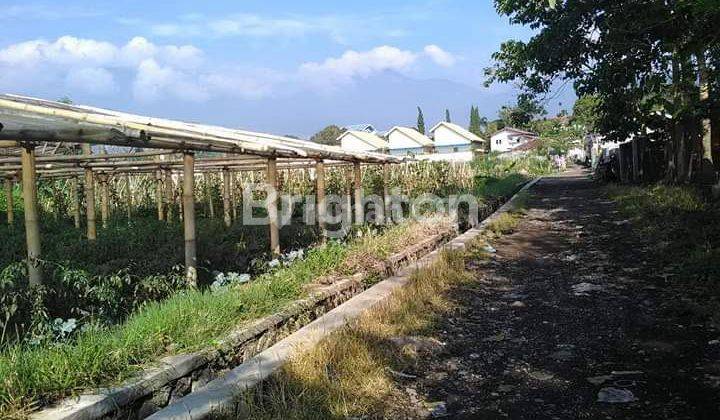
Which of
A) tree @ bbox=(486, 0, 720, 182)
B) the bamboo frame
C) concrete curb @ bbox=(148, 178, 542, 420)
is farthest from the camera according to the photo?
tree @ bbox=(486, 0, 720, 182)

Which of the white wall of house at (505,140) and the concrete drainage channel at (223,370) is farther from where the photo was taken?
the white wall of house at (505,140)

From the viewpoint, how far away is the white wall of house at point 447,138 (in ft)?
240

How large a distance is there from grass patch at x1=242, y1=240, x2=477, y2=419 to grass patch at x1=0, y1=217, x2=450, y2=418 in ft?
2.97

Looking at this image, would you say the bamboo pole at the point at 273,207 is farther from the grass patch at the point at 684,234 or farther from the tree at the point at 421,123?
the tree at the point at 421,123

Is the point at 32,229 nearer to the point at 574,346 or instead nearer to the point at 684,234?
the point at 574,346

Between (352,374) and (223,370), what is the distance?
3.53ft

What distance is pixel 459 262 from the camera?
7.80 meters

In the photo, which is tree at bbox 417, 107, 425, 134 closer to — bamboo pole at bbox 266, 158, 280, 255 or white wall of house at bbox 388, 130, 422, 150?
white wall of house at bbox 388, 130, 422, 150

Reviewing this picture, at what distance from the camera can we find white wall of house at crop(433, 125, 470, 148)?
240 ft

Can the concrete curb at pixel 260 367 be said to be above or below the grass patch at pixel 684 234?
below

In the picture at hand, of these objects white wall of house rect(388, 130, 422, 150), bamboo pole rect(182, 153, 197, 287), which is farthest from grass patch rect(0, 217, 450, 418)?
white wall of house rect(388, 130, 422, 150)

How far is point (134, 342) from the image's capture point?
4.09 meters

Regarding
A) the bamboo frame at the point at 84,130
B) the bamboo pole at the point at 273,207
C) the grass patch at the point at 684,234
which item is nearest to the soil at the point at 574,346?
the grass patch at the point at 684,234

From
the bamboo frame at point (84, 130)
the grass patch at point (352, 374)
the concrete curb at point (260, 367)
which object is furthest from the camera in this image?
the bamboo frame at point (84, 130)
